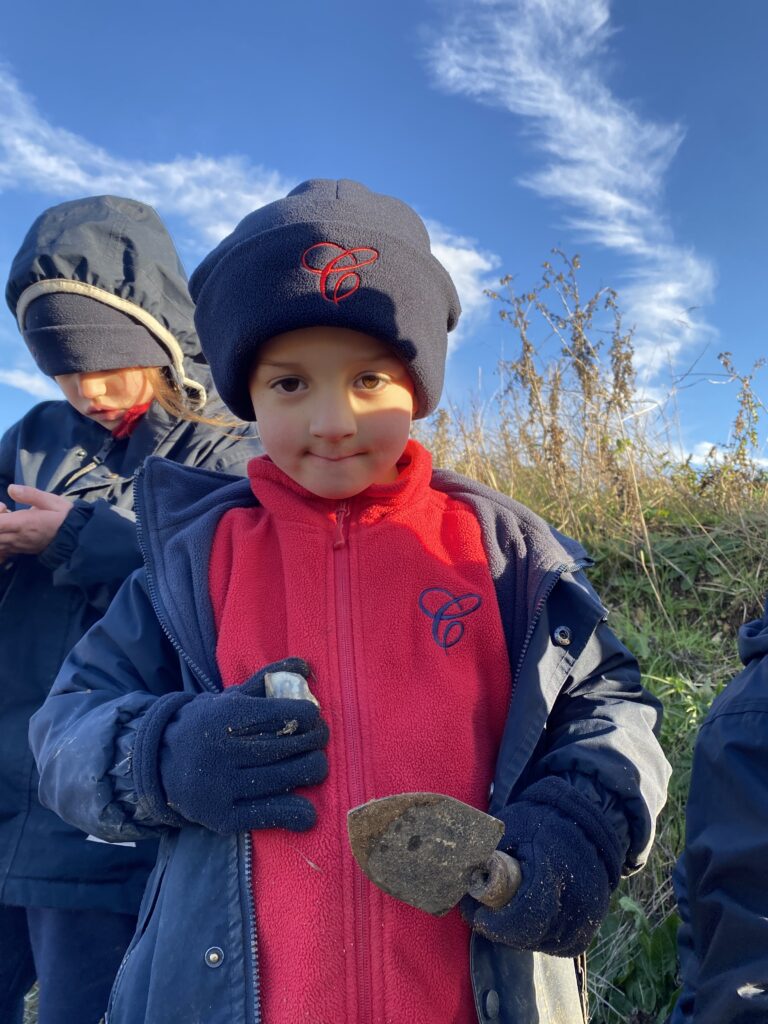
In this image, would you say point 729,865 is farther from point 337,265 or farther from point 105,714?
point 337,265

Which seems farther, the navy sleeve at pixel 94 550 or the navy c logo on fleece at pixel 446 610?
the navy sleeve at pixel 94 550

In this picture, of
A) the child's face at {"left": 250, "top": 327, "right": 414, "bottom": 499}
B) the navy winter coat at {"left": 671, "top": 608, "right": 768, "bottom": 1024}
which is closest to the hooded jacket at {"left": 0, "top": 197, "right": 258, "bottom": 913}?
the child's face at {"left": 250, "top": 327, "right": 414, "bottom": 499}

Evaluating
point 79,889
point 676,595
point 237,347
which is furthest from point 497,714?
point 676,595

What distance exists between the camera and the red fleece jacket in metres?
1.22

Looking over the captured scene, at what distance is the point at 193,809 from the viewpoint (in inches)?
50.3

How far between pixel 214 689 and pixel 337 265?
0.83 m

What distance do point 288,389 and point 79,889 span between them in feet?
4.43

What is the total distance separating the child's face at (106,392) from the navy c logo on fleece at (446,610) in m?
1.25

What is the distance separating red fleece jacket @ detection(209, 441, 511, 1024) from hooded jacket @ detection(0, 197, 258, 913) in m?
0.56

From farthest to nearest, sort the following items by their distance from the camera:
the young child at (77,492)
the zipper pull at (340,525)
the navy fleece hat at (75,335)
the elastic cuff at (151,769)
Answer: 1. the navy fleece hat at (75,335)
2. the young child at (77,492)
3. the zipper pull at (340,525)
4. the elastic cuff at (151,769)

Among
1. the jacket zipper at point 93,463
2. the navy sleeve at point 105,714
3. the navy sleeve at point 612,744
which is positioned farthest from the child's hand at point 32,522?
the navy sleeve at point 612,744

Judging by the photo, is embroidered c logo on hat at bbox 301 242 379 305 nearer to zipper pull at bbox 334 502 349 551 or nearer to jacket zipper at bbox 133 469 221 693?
zipper pull at bbox 334 502 349 551

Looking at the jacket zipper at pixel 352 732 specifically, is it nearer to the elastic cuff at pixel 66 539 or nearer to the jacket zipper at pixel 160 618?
the jacket zipper at pixel 160 618

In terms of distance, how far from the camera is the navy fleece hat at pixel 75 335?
2.17 meters
